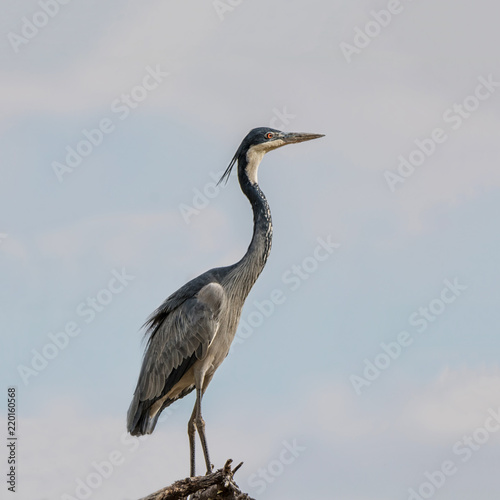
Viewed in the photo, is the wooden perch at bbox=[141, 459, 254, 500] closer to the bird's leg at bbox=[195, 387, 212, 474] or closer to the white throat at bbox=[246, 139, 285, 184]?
the bird's leg at bbox=[195, 387, 212, 474]

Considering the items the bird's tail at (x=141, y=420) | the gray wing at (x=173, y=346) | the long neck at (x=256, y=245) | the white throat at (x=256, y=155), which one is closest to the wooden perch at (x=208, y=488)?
the gray wing at (x=173, y=346)

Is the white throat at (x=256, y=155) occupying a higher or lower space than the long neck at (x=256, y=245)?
higher

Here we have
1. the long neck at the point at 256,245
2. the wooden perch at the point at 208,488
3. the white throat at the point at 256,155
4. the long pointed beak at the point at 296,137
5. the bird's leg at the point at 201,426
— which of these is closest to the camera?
the wooden perch at the point at 208,488

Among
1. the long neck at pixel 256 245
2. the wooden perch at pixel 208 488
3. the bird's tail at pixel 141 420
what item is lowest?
the wooden perch at pixel 208 488

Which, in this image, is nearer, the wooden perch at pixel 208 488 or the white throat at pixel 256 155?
the wooden perch at pixel 208 488

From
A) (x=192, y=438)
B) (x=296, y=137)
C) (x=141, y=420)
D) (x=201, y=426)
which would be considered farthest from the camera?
(x=296, y=137)

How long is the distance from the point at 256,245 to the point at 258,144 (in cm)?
126

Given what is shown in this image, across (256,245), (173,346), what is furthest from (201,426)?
(256,245)

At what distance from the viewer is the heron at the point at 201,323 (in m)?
10.1

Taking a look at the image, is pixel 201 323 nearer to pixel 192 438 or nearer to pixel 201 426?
pixel 201 426

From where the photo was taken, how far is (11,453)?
10.2 meters

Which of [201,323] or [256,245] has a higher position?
[256,245]

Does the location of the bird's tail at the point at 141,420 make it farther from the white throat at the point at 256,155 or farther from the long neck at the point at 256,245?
the white throat at the point at 256,155

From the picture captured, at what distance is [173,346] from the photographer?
33.8 ft
